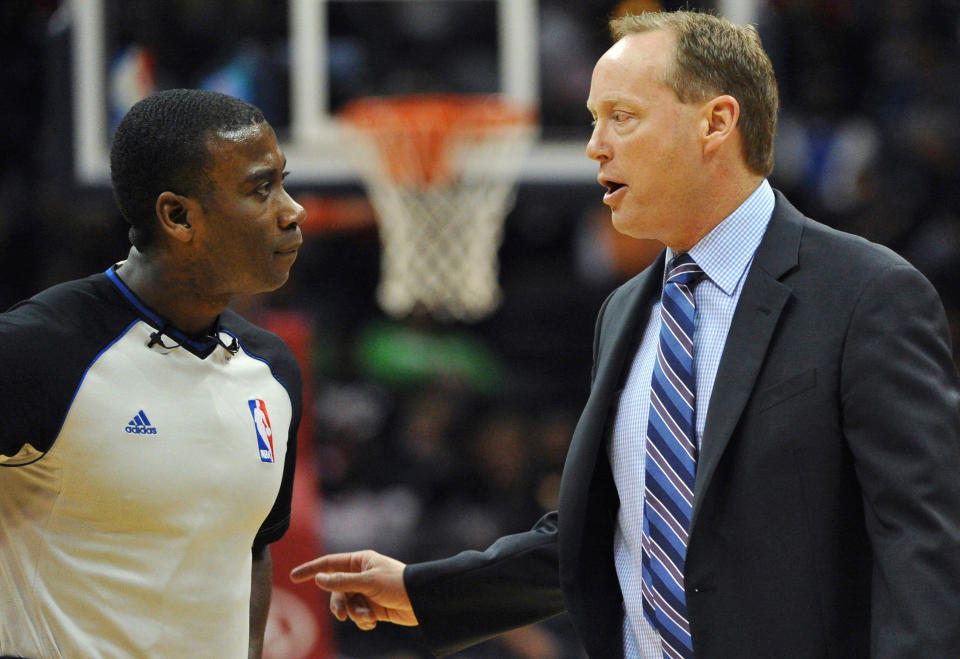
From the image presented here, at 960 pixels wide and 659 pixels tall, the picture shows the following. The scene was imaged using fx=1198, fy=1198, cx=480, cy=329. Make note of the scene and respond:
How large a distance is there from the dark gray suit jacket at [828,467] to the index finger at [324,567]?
3.32ft

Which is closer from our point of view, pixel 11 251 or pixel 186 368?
pixel 186 368

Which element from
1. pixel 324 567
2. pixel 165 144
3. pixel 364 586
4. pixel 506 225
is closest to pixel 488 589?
pixel 364 586

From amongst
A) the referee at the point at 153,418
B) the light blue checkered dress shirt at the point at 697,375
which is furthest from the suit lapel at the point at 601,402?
the referee at the point at 153,418

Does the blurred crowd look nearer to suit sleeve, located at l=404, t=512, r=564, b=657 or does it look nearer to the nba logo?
suit sleeve, located at l=404, t=512, r=564, b=657

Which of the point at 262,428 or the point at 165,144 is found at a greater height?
the point at 165,144

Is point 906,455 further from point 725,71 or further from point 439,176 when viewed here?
point 439,176

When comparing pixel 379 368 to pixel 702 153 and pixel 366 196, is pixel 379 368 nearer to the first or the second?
pixel 366 196

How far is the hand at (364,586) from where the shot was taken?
296 centimetres

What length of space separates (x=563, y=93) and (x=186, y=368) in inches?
227

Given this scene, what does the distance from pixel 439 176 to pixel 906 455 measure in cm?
554

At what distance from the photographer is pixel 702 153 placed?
2.55m

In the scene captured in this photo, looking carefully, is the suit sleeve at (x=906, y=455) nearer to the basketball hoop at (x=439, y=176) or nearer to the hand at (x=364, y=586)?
the hand at (x=364, y=586)

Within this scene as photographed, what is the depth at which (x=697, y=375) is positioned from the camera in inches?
97.3

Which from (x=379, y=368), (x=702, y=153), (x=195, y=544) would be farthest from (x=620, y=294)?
(x=379, y=368)
